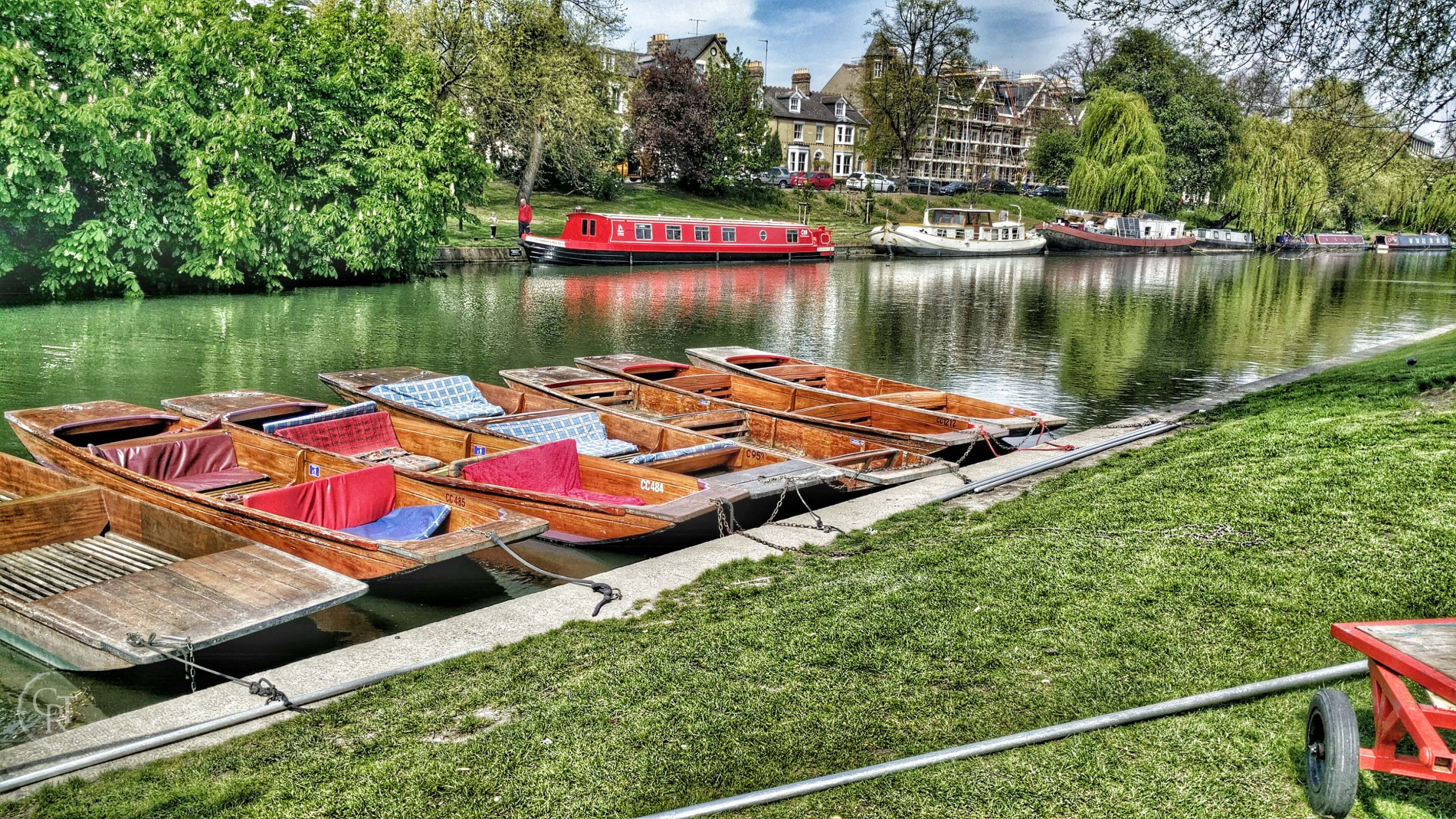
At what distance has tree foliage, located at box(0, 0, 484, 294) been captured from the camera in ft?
89.1

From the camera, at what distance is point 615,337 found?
26.7 meters

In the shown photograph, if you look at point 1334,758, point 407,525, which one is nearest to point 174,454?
point 407,525

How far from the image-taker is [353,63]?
3366cm

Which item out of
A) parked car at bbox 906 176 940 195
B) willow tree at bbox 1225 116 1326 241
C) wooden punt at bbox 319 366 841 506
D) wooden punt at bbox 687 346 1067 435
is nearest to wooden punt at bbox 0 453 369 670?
wooden punt at bbox 319 366 841 506

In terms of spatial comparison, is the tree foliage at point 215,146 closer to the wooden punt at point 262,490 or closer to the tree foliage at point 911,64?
the wooden punt at point 262,490

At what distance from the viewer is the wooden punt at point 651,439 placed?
11.2 metres

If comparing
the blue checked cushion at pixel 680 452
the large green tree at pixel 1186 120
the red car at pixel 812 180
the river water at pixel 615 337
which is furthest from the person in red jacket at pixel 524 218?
the large green tree at pixel 1186 120

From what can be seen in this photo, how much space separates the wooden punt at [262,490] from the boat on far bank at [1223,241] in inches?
2846

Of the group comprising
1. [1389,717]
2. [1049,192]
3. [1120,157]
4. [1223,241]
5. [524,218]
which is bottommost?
[1389,717]

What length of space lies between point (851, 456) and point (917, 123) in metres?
69.3

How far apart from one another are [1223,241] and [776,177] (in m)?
32.3

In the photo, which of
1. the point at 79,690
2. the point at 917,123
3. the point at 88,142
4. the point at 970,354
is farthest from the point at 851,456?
the point at 917,123

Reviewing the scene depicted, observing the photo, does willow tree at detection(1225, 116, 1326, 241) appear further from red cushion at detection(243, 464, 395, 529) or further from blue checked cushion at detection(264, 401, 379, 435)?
red cushion at detection(243, 464, 395, 529)

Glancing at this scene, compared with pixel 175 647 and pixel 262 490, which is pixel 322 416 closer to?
pixel 262 490
